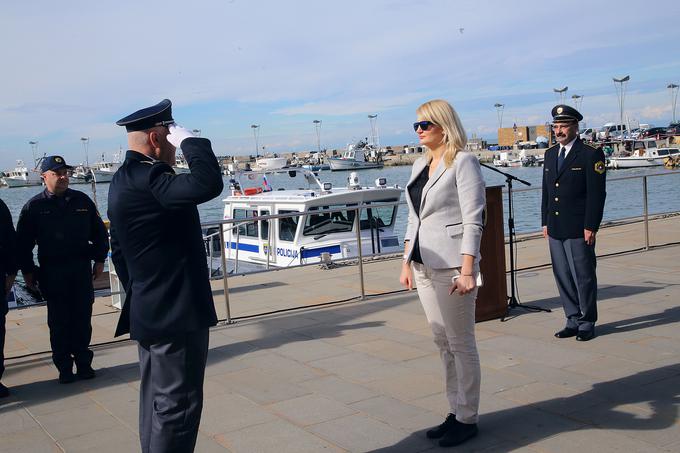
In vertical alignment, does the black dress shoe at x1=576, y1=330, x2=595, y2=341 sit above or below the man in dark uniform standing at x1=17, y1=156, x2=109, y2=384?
below

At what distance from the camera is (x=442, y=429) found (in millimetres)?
4188

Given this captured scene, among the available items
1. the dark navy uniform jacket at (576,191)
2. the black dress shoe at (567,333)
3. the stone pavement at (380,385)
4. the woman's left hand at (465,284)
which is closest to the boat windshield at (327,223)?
the stone pavement at (380,385)

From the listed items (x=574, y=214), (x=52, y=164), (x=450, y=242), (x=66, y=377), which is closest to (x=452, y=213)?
(x=450, y=242)

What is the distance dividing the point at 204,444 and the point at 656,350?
3.43 m

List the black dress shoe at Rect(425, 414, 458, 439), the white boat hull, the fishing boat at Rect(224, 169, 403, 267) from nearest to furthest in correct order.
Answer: the black dress shoe at Rect(425, 414, 458, 439)
the fishing boat at Rect(224, 169, 403, 267)
the white boat hull

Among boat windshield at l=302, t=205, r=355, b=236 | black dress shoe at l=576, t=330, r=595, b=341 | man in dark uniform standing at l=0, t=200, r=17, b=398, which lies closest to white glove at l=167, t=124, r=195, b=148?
man in dark uniform standing at l=0, t=200, r=17, b=398

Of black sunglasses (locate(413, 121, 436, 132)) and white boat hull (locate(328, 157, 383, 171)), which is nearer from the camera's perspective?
black sunglasses (locate(413, 121, 436, 132))

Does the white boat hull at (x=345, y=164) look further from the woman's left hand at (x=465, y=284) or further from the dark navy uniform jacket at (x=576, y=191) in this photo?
the woman's left hand at (x=465, y=284)

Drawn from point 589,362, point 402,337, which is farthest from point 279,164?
point 589,362

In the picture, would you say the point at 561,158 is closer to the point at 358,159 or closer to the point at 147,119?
the point at 147,119

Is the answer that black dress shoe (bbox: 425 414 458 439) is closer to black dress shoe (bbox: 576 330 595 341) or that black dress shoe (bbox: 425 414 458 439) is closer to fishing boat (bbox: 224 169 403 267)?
black dress shoe (bbox: 576 330 595 341)

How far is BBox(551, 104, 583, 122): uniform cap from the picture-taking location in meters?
6.01

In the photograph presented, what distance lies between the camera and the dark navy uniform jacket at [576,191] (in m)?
5.92

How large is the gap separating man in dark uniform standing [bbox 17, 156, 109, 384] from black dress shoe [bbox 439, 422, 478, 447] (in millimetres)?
3110
